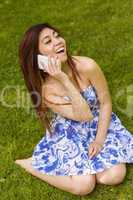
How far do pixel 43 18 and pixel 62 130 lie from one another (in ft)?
11.5

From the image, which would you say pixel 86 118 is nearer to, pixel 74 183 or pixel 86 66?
pixel 86 66

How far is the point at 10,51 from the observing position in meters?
7.50

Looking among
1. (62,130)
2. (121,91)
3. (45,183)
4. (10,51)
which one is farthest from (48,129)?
(10,51)

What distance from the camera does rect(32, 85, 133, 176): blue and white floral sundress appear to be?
16.0ft

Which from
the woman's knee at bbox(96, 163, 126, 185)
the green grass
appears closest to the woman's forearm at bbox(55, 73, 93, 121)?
the woman's knee at bbox(96, 163, 126, 185)

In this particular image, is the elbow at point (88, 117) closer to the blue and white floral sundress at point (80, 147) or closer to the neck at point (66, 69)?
the blue and white floral sundress at point (80, 147)

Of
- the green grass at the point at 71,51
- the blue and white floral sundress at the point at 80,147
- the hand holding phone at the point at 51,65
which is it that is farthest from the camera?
the green grass at the point at 71,51

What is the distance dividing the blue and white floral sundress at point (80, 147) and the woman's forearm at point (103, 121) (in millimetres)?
83

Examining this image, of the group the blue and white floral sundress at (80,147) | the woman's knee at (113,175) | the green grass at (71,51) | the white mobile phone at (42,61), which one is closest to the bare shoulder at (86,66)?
the blue and white floral sundress at (80,147)

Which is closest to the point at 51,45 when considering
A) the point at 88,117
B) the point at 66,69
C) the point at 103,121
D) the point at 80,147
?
the point at 66,69

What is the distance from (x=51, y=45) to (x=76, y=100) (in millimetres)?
490

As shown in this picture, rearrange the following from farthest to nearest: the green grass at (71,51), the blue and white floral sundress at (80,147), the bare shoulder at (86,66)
Result: 1. the green grass at (71,51)
2. the blue and white floral sundress at (80,147)
3. the bare shoulder at (86,66)

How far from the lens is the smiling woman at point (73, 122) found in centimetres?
462

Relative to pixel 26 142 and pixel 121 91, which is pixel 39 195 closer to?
pixel 26 142
